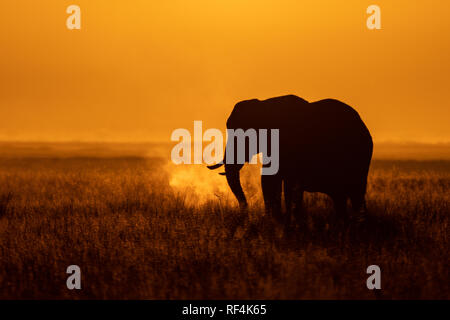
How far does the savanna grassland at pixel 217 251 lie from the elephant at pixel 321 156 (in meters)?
0.52

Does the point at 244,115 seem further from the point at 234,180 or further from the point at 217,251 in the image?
the point at 217,251

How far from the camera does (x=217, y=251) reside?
706 centimetres

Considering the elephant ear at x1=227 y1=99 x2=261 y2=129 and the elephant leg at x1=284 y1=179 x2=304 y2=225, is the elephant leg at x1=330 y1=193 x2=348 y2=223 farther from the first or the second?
the elephant ear at x1=227 y1=99 x2=261 y2=129

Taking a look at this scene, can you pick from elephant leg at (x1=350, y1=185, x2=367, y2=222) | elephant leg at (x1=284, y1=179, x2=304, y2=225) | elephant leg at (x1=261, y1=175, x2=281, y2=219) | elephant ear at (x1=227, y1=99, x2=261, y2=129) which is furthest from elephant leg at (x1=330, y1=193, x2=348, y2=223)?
elephant ear at (x1=227, y1=99, x2=261, y2=129)

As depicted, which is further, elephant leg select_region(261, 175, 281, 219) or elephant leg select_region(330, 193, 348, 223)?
elephant leg select_region(261, 175, 281, 219)

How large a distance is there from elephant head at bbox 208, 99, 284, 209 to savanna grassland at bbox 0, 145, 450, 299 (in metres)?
0.61

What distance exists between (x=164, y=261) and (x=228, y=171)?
4492 millimetres

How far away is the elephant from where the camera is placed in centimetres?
925

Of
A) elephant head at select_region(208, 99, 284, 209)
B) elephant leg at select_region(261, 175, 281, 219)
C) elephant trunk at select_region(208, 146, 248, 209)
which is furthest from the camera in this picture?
elephant trunk at select_region(208, 146, 248, 209)

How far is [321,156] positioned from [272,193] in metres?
1.13

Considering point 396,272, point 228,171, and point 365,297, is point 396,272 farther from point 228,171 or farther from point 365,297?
point 228,171

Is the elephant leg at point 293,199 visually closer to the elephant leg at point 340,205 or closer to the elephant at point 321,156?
the elephant at point 321,156

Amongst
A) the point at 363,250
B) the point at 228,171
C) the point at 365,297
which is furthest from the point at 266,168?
the point at 365,297
